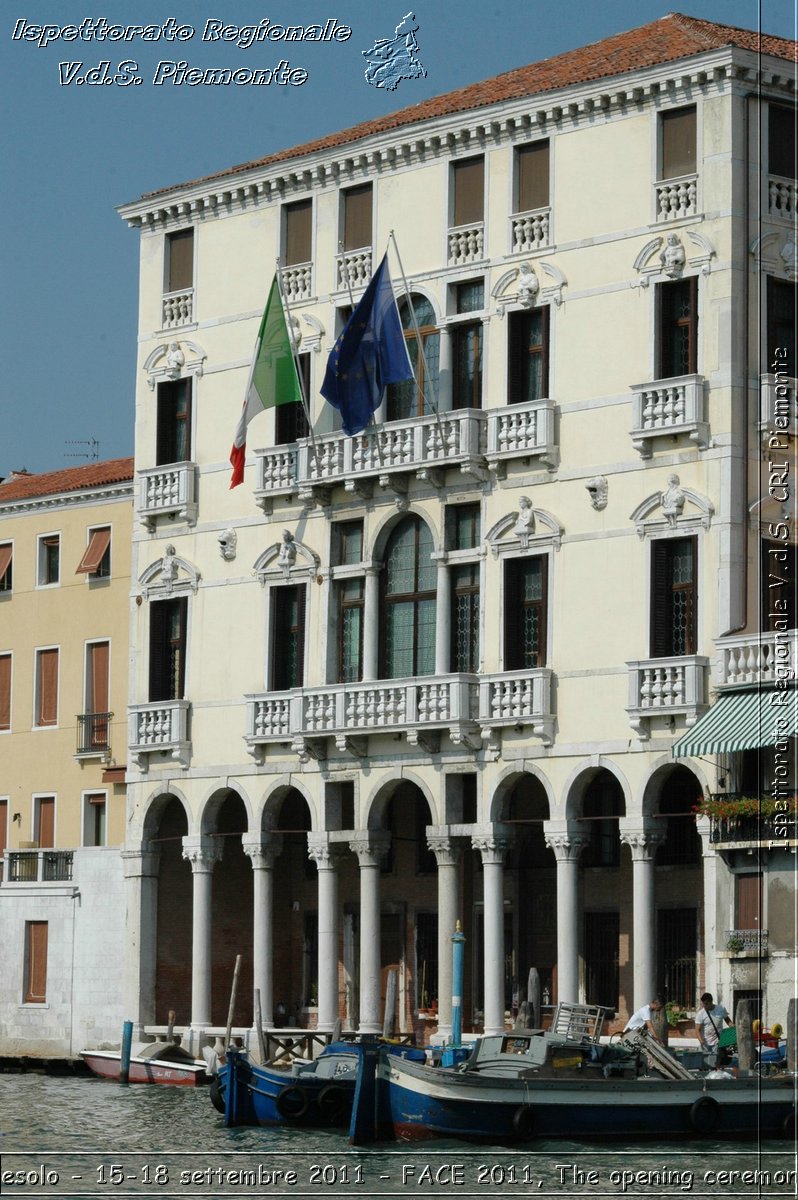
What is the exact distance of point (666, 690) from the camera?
127ft

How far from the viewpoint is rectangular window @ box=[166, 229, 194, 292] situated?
47.6 metres

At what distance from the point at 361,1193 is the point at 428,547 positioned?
15.1m

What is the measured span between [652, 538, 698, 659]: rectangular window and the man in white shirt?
17.5 feet

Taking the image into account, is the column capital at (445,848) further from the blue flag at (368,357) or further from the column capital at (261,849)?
the blue flag at (368,357)

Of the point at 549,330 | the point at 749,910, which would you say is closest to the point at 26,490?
the point at 549,330

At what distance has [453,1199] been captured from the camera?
2975 cm

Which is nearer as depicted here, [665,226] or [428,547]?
[665,226]

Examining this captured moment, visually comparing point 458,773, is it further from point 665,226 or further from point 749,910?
point 665,226

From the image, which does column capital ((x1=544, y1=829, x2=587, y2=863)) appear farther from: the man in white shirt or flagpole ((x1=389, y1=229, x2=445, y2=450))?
flagpole ((x1=389, y1=229, x2=445, y2=450))

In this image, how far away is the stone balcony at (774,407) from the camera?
3922cm

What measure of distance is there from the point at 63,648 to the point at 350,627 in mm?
8410

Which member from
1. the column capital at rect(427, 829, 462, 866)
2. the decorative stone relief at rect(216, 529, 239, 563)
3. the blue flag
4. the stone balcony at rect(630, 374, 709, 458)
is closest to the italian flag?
the blue flag

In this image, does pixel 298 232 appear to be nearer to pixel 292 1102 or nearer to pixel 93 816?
pixel 93 816

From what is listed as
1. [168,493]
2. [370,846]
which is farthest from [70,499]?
[370,846]
